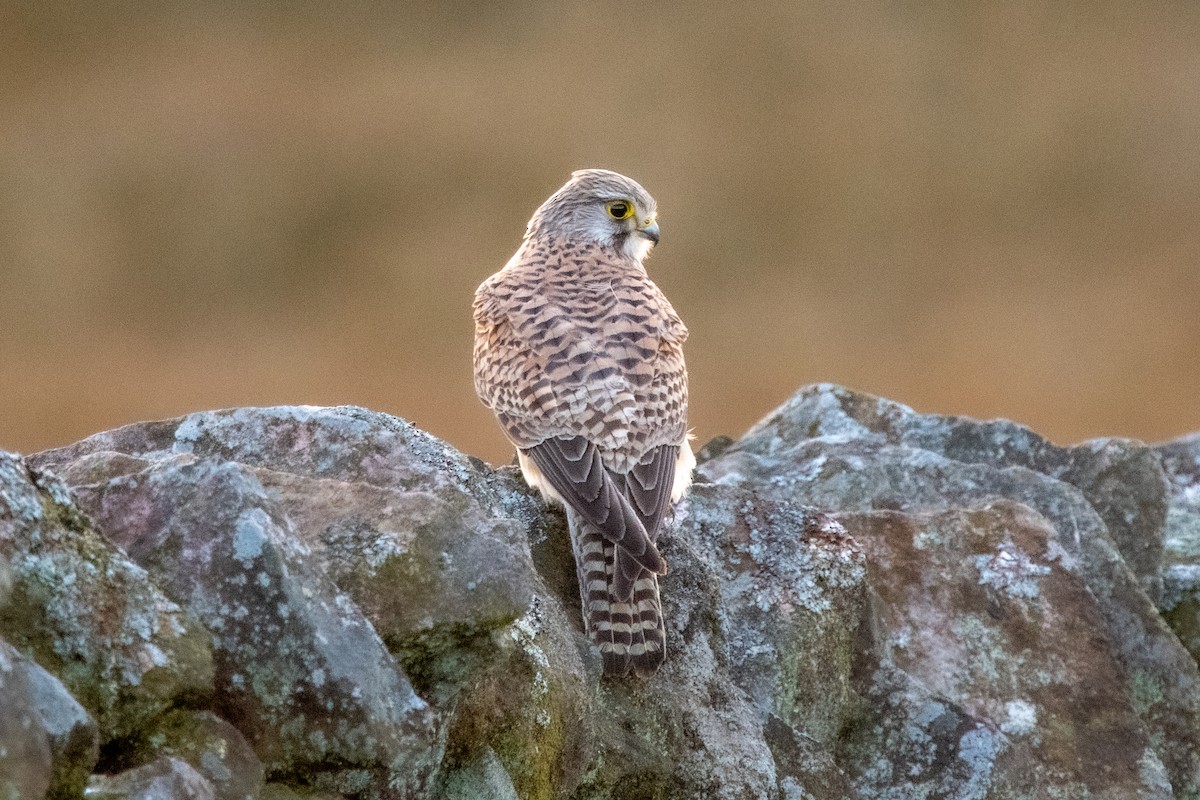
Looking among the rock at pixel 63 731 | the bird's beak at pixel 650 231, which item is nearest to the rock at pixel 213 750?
the rock at pixel 63 731

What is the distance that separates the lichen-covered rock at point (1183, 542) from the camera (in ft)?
14.8

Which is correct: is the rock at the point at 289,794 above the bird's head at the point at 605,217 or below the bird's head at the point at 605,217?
below

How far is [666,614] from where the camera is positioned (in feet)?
12.4

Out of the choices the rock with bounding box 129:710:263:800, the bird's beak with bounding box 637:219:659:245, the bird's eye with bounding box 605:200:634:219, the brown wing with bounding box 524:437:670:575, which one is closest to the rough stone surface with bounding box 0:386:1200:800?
the rock with bounding box 129:710:263:800

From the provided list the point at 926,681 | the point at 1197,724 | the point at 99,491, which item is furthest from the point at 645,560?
the point at 1197,724

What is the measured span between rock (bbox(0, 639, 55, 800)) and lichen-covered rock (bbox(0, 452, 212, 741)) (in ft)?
0.62

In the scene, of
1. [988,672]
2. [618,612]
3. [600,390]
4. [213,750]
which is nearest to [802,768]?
[618,612]

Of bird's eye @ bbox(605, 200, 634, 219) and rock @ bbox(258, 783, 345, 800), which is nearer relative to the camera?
rock @ bbox(258, 783, 345, 800)

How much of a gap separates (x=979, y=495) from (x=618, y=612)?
163cm

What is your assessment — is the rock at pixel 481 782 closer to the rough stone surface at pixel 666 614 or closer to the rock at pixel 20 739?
the rough stone surface at pixel 666 614

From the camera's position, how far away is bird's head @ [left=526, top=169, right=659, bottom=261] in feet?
19.0

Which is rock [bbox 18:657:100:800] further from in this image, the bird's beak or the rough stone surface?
the bird's beak

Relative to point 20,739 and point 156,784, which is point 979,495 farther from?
point 20,739

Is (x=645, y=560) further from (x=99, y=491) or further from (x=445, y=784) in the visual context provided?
(x=99, y=491)
